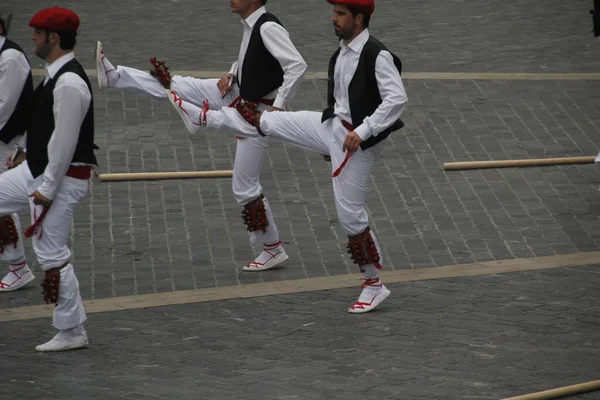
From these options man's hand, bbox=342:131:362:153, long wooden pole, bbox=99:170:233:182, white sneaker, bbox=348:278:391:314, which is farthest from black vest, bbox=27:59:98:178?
long wooden pole, bbox=99:170:233:182

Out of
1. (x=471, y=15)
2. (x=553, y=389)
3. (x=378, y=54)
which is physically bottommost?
(x=471, y=15)

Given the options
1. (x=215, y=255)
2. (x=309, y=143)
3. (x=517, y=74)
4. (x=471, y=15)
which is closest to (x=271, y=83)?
(x=309, y=143)

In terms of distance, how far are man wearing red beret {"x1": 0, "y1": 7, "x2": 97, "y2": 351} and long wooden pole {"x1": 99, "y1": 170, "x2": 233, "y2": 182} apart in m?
3.81

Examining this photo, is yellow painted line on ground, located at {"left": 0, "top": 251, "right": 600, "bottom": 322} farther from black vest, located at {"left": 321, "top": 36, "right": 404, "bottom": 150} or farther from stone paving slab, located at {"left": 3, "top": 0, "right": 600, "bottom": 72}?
stone paving slab, located at {"left": 3, "top": 0, "right": 600, "bottom": 72}

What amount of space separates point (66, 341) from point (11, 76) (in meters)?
2.01

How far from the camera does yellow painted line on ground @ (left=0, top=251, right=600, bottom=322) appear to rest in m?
9.60

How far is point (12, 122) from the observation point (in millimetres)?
9672

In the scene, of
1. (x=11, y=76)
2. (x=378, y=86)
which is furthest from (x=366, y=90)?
(x=11, y=76)

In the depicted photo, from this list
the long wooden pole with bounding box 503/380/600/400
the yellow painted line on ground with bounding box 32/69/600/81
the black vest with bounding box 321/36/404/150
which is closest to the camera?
the long wooden pole with bounding box 503/380/600/400

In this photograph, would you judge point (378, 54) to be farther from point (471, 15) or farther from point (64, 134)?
point (471, 15)

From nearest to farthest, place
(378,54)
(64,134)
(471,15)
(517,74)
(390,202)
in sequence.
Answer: (64,134), (378,54), (390,202), (517,74), (471,15)

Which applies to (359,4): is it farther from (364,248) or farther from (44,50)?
(44,50)

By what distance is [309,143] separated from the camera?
9492 mm

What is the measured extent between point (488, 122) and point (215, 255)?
4.49 metres
